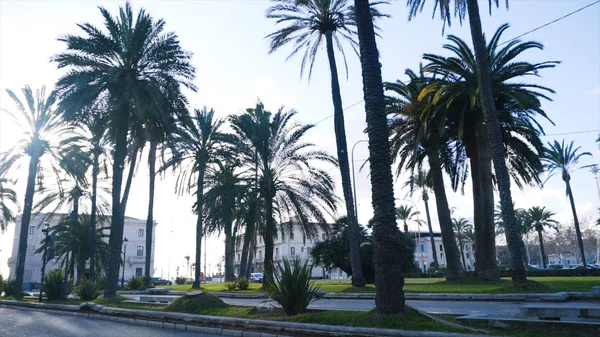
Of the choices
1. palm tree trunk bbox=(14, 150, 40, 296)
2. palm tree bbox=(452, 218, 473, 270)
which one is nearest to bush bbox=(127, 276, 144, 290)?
palm tree trunk bbox=(14, 150, 40, 296)

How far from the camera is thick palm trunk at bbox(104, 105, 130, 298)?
22.4 meters

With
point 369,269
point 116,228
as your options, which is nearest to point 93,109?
point 116,228

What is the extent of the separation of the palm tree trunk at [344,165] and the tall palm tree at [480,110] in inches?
191

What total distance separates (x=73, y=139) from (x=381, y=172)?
1047 inches

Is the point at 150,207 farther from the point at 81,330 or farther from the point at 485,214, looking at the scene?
the point at 81,330

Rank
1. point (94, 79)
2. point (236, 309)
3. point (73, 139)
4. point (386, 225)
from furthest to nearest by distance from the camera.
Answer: point (73, 139) → point (94, 79) → point (236, 309) → point (386, 225)

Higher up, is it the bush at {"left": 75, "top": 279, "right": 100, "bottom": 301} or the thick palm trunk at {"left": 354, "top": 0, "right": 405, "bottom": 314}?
the thick palm trunk at {"left": 354, "top": 0, "right": 405, "bottom": 314}

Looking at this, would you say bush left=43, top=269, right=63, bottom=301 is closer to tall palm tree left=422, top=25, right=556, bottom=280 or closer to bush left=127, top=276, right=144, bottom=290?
bush left=127, top=276, right=144, bottom=290

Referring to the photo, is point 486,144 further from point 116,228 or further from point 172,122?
point 116,228

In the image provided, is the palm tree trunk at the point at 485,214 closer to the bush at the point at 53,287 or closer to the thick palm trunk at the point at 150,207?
the bush at the point at 53,287

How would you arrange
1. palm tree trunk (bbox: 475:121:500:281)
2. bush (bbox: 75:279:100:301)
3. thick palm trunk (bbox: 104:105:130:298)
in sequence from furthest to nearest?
1. palm tree trunk (bbox: 475:121:500:281)
2. bush (bbox: 75:279:100:301)
3. thick palm trunk (bbox: 104:105:130:298)

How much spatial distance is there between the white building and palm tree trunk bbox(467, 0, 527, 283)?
242ft

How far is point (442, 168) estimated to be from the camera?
101 feet

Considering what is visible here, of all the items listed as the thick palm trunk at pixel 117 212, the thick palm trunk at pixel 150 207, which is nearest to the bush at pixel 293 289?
the thick palm trunk at pixel 117 212
